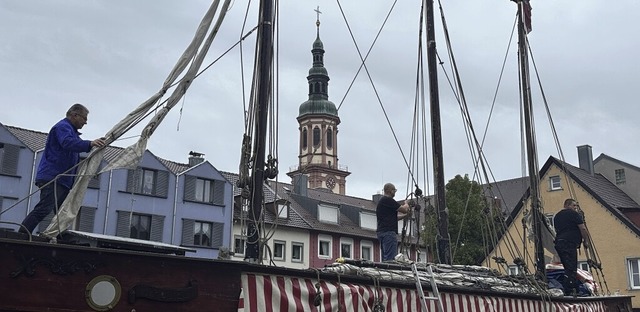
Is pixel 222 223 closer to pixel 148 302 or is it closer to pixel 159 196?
pixel 159 196

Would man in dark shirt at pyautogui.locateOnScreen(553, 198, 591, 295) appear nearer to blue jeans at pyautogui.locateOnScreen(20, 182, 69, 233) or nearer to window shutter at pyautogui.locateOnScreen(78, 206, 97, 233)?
blue jeans at pyautogui.locateOnScreen(20, 182, 69, 233)

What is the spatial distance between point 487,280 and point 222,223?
25.2m

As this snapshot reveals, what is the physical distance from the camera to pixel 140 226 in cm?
3019

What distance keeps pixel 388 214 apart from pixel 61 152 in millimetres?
5284

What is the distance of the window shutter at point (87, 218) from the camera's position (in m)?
27.9

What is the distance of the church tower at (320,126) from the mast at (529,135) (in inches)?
2670

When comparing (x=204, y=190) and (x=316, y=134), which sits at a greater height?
(x=316, y=134)

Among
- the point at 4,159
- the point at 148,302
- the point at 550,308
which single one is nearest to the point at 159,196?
the point at 4,159

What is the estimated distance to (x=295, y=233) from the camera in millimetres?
34781

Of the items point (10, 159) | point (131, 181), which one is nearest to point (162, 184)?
point (131, 181)

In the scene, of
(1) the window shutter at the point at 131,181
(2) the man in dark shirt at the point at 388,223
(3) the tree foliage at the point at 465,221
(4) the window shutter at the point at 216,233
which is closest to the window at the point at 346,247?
(3) the tree foliage at the point at 465,221

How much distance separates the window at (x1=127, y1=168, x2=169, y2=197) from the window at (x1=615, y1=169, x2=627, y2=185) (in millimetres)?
22375

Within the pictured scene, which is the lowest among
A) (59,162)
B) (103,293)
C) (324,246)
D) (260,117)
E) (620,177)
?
(103,293)

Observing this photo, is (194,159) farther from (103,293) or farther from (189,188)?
(103,293)
